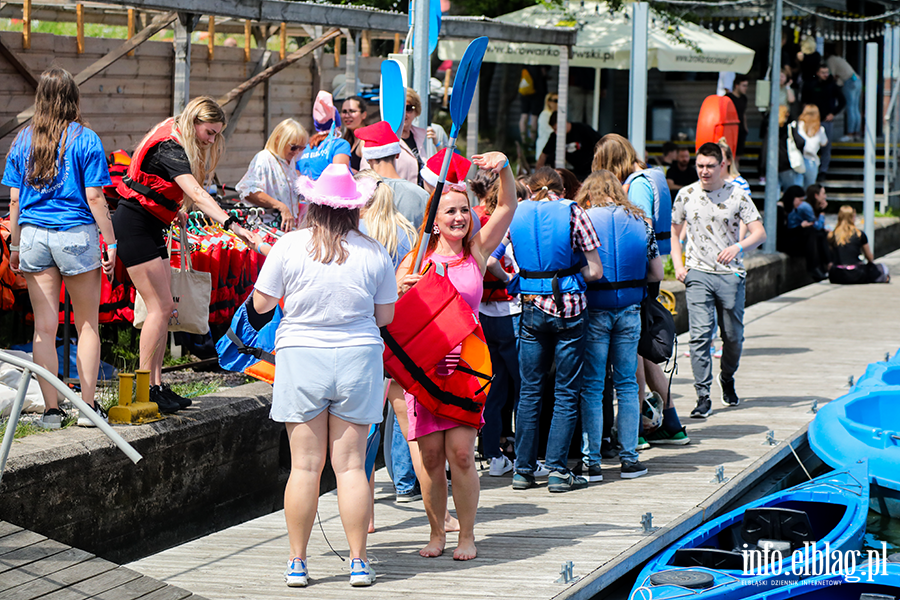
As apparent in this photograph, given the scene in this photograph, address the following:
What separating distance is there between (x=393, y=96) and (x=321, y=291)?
223 cm

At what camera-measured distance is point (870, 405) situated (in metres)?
8.11

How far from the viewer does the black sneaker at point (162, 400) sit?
21.1ft

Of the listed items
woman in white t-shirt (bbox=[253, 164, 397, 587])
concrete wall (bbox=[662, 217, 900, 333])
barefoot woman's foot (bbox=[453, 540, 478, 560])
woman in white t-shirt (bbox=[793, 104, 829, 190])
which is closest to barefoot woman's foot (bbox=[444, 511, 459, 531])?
barefoot woman's foot (bbox=[453, 540, 478, 560])

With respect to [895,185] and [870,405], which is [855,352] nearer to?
[870,405]

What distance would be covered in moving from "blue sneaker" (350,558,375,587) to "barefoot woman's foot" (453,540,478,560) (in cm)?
54

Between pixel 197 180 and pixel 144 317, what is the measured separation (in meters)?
1.14

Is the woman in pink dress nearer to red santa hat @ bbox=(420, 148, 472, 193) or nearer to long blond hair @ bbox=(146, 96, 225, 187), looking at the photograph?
red santa hat @ bbox=(420, 148, 472, 193)

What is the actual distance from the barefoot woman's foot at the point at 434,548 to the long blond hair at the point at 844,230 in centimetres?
1224

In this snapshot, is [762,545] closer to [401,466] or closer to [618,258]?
[618,258]

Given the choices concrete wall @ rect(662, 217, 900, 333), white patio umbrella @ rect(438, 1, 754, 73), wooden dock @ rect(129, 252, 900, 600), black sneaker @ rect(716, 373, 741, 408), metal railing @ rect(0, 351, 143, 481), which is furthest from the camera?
white patio umbrella @ rect(438, 1, 754, 73)

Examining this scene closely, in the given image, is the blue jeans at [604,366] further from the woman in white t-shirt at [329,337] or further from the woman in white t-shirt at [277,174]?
the woman in white t-shirt at [277,174]

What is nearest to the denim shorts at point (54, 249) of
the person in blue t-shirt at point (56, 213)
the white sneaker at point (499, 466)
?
the person in blue t-shirt at point (56, 213)

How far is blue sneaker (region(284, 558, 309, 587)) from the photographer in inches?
192

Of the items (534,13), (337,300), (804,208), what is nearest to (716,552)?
(337,300)
